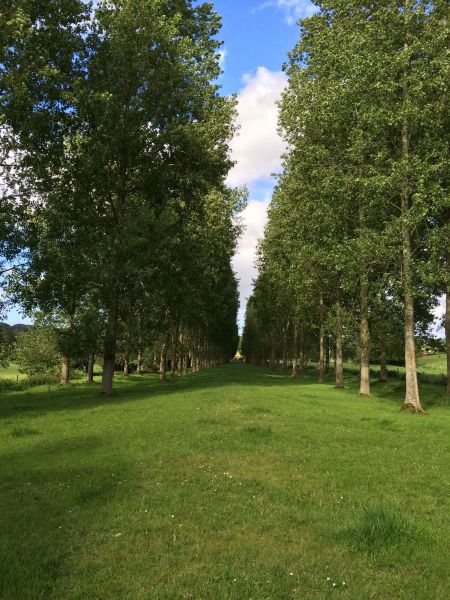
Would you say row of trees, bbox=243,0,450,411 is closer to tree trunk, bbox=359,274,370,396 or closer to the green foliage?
tree trunk, bbox=359,274,370,396

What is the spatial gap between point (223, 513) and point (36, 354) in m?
51.4

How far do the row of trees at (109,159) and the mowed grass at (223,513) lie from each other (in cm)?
1535

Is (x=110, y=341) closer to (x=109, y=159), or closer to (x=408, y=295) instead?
(x=109, y=159)

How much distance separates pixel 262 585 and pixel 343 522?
109 inches

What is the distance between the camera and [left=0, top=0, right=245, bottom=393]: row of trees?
98.9ft

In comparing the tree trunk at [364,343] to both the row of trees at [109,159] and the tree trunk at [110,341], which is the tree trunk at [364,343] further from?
the tree trunk at [110,341]

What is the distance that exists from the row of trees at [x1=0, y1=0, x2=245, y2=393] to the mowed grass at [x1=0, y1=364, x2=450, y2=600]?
15.3 m

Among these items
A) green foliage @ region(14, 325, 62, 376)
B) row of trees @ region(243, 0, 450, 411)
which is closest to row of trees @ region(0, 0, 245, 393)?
row of trees @ region(243, 0, 450, 411)

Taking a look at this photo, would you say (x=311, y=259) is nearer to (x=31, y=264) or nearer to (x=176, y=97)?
(x=176, y=97)

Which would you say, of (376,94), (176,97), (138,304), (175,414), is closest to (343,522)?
(175,414)

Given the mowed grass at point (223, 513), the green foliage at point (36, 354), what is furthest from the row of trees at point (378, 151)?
the green foliage at point (36, 354)

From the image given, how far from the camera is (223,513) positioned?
9242 millimetres

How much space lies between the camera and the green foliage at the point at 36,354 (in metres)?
55.1

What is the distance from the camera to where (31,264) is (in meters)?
31.0
